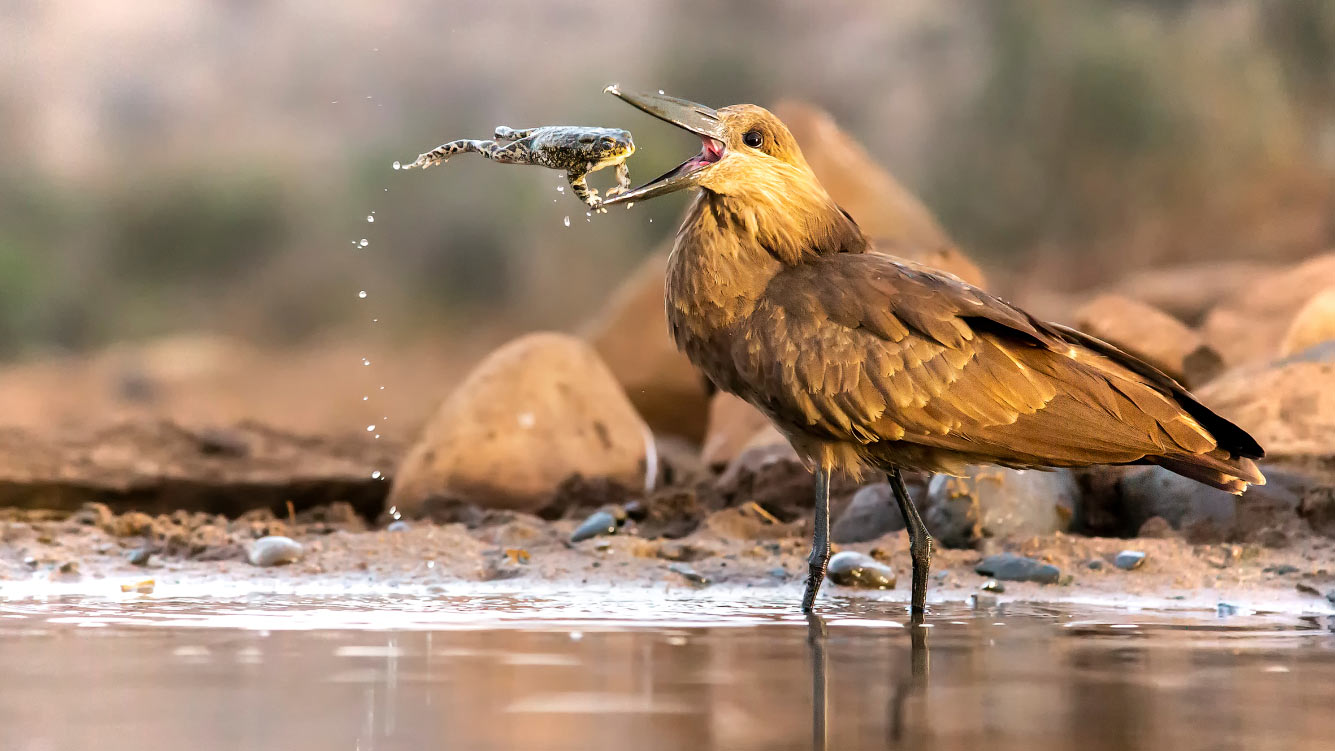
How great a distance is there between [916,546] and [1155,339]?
6133 millimetres

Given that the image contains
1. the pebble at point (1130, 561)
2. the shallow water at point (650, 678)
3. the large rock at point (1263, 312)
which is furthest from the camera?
the large rock at point (1263, 312)

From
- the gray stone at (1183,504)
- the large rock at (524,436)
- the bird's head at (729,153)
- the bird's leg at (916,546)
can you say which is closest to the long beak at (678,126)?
the bird's head at (729,153)

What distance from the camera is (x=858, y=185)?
1373 centimetres

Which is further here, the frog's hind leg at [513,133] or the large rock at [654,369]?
the large rock at [654,369]

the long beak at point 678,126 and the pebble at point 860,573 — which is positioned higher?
the long beak at point 678,126

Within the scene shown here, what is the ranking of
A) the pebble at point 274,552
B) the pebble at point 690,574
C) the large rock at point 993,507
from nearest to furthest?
the pebble at point 690,574, the pebble at point 274,552, the large rock at point 993,507

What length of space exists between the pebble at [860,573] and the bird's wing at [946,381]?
1.06m

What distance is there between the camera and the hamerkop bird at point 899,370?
6000mm

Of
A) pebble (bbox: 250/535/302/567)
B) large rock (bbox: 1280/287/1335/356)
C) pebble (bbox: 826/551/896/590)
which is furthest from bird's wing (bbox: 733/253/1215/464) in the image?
large rock (bbox: 1280/287/1335/356)

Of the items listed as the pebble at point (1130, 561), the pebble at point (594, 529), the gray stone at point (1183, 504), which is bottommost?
the pebble at point (1130, 561)

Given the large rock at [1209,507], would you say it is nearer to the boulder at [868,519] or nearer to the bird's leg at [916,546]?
the boulder at [868,519]

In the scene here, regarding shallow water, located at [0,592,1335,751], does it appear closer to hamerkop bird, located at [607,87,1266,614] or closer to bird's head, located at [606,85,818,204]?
hamerkop bird, located at [607,87,1266,614]

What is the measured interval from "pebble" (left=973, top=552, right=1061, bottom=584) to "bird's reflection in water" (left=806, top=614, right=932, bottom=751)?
1.32m

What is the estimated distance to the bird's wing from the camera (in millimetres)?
5988
